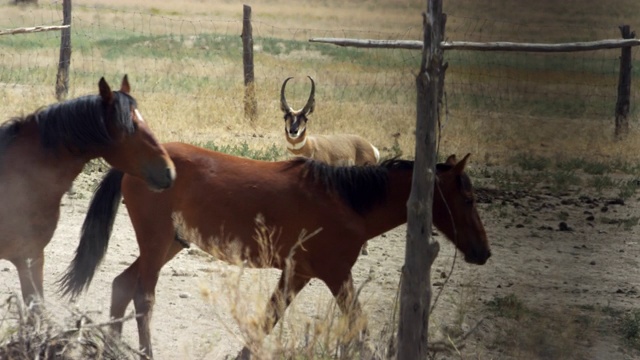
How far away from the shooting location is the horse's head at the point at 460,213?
5602mm

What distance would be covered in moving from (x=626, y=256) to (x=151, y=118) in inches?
302

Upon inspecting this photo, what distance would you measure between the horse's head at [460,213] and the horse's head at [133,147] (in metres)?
1.62

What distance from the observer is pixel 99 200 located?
5816 mm

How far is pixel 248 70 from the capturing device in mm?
14859

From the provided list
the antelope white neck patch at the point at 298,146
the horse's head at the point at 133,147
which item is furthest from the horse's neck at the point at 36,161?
the antelope white neck patch at the point at 298,146

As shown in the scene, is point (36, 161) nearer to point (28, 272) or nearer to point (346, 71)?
point (28, 272)

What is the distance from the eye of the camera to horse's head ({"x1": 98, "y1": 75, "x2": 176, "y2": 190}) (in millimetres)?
5180

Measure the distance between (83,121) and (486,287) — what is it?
3508 mm

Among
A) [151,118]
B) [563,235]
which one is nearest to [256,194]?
[563,235]

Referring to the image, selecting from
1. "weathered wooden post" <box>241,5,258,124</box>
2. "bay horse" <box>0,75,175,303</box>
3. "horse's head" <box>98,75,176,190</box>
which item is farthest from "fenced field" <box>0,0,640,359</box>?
"bay horse" <box>0,75,175,303</box>

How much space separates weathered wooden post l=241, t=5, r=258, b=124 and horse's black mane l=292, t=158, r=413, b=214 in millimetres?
8775

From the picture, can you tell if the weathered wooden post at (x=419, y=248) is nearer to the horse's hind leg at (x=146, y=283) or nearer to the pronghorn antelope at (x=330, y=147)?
the horse's hind leg at (x=146, y=283)

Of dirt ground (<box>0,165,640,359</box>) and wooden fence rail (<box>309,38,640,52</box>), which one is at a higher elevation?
wooden fence rail (<box>309,38,640,52</box>)

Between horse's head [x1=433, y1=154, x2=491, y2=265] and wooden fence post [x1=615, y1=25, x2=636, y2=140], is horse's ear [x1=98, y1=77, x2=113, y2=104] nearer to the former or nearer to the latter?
horse's head [x1=433, y1=154, x2=491, y2=265]
